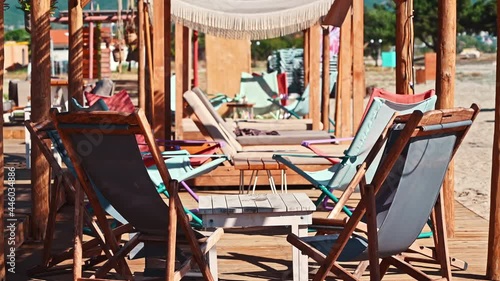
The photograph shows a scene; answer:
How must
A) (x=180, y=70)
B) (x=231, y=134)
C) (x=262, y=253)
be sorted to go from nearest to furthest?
(x=262, y=253), (x=231, y=134), (x=180, y=70)

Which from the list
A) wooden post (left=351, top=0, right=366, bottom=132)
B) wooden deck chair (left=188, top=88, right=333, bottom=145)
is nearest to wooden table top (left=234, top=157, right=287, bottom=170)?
wooden deck chair (left=188, top=88, right=333, bottom=145)

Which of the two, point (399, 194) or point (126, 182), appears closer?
point (399, 194)

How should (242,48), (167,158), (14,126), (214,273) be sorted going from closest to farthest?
1. (214,273)
2. (167,158)
3. (14,126)
4. (242,48)

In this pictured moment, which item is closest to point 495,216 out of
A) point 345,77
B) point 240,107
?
point 345,77

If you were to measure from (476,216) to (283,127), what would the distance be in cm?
474

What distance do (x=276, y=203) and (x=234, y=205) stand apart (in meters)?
0.21

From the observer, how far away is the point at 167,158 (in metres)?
6.86

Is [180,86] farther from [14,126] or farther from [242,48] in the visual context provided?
[242,48]

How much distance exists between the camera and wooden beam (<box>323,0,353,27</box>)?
380 inches

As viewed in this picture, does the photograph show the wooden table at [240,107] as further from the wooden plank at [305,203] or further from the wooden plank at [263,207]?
the wooden plank at [263,207]

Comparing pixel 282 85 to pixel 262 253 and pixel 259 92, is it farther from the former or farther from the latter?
pixel 262 253

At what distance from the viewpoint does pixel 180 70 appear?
10188 millimetres

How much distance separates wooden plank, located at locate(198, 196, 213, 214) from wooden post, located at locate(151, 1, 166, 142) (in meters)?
2.91

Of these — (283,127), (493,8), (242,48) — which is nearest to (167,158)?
(283,127)
